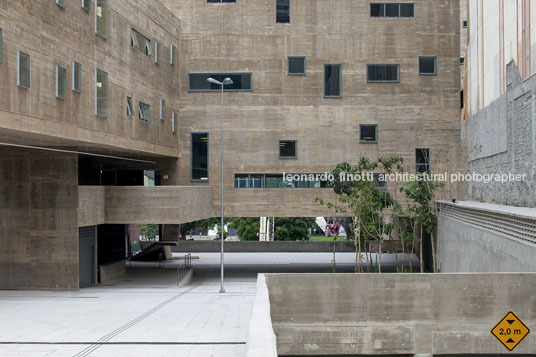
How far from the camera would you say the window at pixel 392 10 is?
3572 cm

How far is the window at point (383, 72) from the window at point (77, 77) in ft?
59.5

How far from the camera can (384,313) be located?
1969 centimetres

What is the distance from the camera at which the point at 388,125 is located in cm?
3531

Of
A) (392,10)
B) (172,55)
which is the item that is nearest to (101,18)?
(172,55)

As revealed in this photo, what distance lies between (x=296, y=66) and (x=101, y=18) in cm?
1328

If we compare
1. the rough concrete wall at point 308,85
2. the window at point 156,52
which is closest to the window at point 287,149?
the rough concrete wall at point 308,85

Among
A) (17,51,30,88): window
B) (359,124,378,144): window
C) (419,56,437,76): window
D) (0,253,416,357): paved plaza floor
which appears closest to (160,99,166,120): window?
(0,253,416,357): paved plaza floor

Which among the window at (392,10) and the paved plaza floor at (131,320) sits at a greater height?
the window at (392,10)

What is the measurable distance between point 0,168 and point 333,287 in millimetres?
16964

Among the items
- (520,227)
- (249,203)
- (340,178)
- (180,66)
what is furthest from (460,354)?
(180,66)

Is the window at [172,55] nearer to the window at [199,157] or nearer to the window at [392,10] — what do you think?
the window at [199,157]

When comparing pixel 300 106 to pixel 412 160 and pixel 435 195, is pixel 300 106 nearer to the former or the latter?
pixel 412 160

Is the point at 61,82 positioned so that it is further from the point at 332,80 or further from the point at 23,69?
the point at 332,80

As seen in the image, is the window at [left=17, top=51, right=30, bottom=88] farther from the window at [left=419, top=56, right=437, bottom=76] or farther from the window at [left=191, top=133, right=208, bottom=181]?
the window at [left=419, top=56, right=437, bottom=76]
